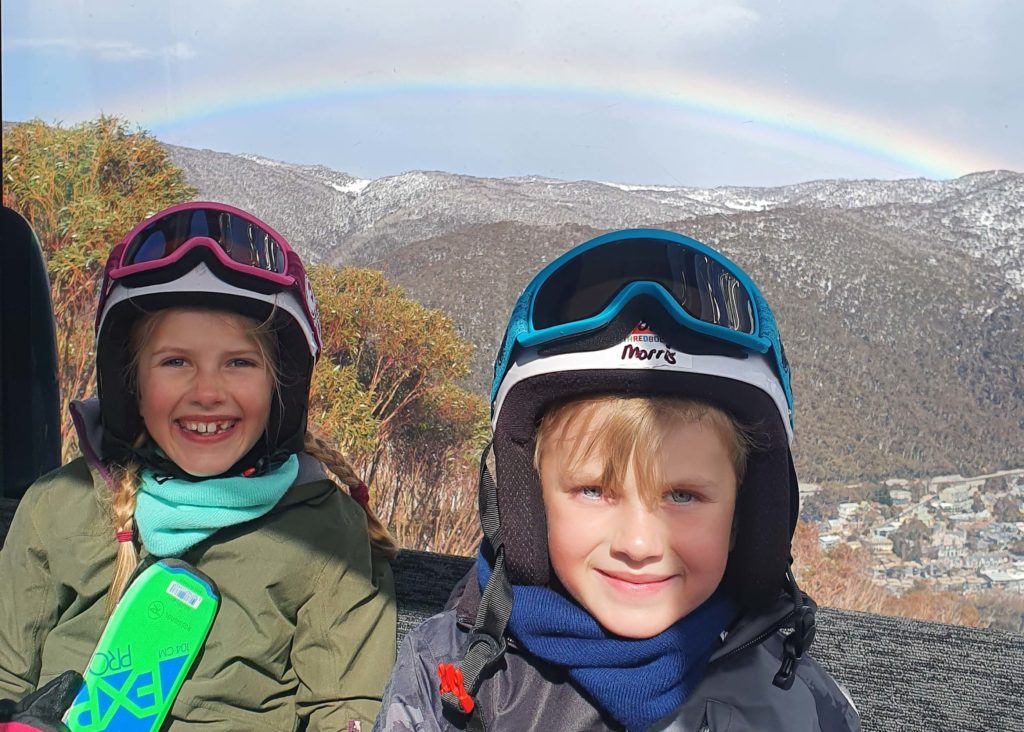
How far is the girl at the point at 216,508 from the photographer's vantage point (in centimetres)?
201

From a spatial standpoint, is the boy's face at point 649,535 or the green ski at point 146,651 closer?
the boy's face at point 649,535

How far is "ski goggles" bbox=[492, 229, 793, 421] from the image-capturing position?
157 centimetres

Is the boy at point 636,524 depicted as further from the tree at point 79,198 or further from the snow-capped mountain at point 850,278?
the tree at point 79,198

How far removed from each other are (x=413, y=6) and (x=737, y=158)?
1562 mm

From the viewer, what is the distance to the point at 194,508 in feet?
6.70

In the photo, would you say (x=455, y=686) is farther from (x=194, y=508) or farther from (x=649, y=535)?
(x=194, y=508)

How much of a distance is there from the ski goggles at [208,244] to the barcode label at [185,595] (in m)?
0.66

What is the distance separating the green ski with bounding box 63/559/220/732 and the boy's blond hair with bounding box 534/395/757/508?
2.79 feet

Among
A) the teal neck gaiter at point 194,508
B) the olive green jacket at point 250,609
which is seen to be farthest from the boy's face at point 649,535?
the teal neck gaiter at point 194,508

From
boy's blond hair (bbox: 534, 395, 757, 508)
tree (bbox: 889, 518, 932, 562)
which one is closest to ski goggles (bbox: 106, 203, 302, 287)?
boy's blond hair (bbox: 534, 395, 757, 508)

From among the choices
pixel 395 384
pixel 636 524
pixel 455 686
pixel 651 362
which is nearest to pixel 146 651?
pixel 455 686

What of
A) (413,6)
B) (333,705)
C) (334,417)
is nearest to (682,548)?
(333,705)

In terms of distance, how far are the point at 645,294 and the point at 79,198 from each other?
3601 millimetres

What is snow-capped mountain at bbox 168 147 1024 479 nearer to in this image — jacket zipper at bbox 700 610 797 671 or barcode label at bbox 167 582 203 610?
barcode label at bbox 167 582 203 610
